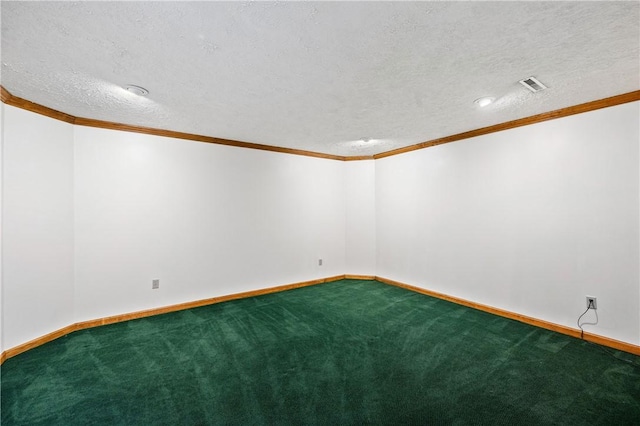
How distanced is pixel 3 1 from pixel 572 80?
12.8 ft

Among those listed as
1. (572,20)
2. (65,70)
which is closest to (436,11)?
(572,20)

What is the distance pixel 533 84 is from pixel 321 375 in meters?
3.09

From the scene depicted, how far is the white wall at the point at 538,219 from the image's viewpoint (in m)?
2.72

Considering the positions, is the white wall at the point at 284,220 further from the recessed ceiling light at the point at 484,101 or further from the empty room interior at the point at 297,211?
the recessed ceiling light at the point at 484,101

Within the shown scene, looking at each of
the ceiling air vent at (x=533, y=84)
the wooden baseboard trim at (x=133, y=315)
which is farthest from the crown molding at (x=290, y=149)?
the wooden baseboard trim at (x=133, y=315)

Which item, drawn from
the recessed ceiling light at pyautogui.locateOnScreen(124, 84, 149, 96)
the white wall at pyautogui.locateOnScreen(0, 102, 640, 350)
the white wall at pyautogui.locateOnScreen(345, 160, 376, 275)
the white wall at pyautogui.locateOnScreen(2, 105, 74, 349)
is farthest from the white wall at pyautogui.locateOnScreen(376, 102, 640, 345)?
the white wall at pyautogui.locateOnScreen(2, 105, 74, 349)

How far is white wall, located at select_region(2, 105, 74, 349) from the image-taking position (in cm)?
262

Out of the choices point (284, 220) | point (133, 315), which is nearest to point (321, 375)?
point (133, 315)

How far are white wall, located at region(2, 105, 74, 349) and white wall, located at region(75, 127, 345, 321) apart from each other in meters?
0.14

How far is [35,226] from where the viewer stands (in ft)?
9.30

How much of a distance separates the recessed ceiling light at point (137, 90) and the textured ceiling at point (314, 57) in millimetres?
79

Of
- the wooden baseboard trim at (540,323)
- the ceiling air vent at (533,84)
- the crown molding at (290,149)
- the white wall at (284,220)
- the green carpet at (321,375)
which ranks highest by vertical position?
the ceiling air vent at (533,84)

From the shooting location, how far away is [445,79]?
2309 millimetres

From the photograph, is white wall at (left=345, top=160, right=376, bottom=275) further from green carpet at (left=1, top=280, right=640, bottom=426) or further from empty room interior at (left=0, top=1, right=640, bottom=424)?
green carpet at (left=1, top=280, right=640, bottom=426)
